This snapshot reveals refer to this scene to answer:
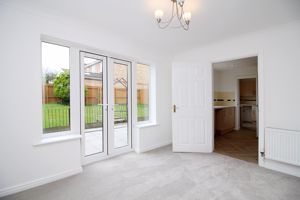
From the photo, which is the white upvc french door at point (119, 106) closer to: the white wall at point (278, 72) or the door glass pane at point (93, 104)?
the door glass pane at point (93, 104)

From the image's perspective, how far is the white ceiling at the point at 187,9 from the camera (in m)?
2.03

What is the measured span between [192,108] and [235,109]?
328 centimetres

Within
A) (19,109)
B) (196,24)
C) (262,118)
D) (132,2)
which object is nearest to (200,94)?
(262,118)

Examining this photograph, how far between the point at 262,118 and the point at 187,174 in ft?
5.54

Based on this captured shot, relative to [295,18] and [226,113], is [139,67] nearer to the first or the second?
[295,18]

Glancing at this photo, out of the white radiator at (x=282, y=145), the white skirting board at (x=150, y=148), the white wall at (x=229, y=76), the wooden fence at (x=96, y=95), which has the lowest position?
the white skirting board at (x=150, y=148)

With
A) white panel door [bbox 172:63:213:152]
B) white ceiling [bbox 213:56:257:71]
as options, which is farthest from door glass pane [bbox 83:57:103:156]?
white ceiling [bbox 213:56:257:71]

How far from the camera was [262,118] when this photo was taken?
9.20ft

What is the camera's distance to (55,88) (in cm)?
262

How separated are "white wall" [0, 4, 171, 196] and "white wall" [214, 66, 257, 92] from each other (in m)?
5.58

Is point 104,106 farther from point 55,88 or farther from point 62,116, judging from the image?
point 55,88

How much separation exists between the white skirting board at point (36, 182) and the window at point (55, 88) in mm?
687

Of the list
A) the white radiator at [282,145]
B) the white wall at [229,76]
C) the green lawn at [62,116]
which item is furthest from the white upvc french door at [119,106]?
the white wall at [229,76]

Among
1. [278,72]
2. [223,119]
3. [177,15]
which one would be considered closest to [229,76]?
[223,119]
